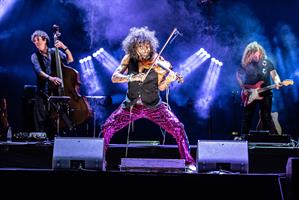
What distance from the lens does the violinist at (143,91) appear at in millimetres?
6879

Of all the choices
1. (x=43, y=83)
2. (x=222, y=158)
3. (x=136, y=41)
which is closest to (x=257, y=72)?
(x=136, y=41)

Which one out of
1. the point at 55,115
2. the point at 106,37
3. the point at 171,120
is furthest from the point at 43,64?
the point at 171,120

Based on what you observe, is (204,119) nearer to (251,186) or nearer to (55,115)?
(55,115)

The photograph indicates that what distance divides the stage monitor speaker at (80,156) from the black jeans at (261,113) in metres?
6.77

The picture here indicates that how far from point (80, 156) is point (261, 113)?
7.11 m

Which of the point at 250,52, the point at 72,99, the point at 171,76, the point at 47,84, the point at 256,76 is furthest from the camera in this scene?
the point at 250,52

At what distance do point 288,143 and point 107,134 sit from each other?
12.7ft

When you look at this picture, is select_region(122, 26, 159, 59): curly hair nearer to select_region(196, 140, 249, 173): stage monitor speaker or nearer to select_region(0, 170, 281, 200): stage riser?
select_region(196, 140, 249, 173): stage monitor speaker

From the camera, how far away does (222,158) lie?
4.85 m

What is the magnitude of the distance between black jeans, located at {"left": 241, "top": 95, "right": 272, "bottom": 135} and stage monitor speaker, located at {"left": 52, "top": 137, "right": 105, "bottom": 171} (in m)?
6.77

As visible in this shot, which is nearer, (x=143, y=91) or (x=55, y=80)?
(x=143, y=91)

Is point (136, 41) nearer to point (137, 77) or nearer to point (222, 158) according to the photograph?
point (137, 77)

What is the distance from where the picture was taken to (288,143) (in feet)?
29.9

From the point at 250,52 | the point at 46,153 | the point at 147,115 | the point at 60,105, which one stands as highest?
the point at 250,52
